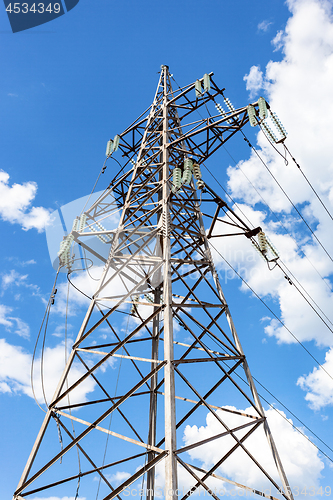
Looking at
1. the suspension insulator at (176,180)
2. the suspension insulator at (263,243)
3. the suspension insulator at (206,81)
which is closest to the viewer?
the suspension insulator at (176,180)

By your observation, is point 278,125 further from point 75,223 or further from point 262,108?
point 75,223

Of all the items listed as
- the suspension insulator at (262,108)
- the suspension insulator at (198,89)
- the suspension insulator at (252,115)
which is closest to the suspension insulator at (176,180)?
the suspension insulator at (252,115)

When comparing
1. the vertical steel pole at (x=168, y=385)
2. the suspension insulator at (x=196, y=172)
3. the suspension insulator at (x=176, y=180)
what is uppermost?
the suspension insulator at (x=196, y=172)

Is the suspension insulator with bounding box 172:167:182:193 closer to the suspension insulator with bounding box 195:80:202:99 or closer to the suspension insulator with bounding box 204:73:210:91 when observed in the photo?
the suspension insulator with bounding box 195:80:202:99

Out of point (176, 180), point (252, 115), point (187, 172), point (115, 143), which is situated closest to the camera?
point (176, 180)

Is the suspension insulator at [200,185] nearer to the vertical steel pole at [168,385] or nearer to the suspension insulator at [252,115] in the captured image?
the vertical steel pole at [168,385]

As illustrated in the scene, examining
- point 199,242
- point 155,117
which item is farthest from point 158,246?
point 155,117

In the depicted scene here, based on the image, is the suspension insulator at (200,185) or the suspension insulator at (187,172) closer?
the suspension insulator at (187,172)

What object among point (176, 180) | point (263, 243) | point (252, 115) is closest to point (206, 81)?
point (252, 115)

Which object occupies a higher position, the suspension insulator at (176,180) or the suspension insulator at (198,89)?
the suspension insulator at (198,89)

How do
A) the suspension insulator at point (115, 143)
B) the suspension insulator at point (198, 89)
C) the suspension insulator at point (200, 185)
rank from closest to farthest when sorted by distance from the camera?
the suspension insulator at point (200, 185) → the suspension insulator at point (198, 89) → the suspension insulator at point (115, 143)

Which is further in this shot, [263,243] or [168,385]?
[263,243]

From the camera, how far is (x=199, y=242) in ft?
35.2

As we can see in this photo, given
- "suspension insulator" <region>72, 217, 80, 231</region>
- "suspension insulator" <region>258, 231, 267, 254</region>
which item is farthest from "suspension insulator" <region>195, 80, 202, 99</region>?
"suspension insulator" <region>72, 217, 80, 231</region>
